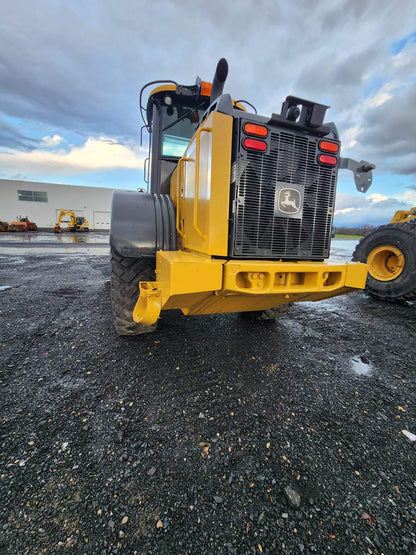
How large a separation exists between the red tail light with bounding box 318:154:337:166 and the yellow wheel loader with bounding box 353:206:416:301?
3.22 metres

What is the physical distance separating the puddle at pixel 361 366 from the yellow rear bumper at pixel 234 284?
837 mm

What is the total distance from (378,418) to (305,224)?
1.61 m

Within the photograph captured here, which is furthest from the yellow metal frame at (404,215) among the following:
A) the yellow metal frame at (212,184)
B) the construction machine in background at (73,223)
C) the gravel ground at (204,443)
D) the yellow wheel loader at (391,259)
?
the construction machine in background at (73,223)

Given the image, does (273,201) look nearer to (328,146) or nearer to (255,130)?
(255,130)

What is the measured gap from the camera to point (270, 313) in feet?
10.8

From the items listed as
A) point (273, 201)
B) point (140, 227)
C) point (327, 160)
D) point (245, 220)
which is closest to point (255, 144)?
point (273, 201)

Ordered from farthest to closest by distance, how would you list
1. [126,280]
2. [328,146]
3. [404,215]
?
[404,215] → [126,280] → [328,146]

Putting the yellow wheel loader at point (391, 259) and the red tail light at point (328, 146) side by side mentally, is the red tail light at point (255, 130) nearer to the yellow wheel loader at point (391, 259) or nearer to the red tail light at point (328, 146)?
the red tail light at point (328, 146)

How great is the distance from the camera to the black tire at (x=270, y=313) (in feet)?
10.5

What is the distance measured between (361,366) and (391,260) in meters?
3.36

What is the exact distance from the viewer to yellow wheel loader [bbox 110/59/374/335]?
191 centimetres

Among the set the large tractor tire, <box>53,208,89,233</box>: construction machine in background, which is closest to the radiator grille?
the large tractor tire

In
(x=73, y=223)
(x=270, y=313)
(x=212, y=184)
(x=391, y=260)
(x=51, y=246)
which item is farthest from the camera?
(x=73, y=223)

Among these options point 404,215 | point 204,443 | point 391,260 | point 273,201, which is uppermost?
point 404,215
